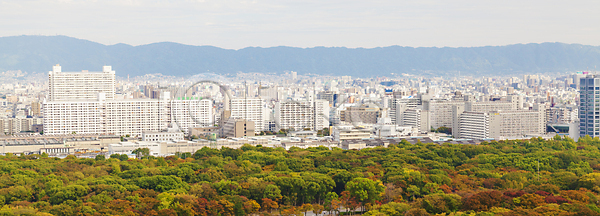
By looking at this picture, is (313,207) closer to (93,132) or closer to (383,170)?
(383,170)

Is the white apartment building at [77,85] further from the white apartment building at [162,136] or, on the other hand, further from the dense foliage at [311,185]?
the dense foliage at [311,185]

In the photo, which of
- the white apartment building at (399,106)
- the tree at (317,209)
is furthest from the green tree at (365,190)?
the white apartment building at (399,106)

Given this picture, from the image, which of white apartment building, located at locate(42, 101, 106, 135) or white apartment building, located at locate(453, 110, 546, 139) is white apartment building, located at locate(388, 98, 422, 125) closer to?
white apartment building, located at locate(453, 110, 546, 139)

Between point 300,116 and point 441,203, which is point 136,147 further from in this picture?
point 441,203

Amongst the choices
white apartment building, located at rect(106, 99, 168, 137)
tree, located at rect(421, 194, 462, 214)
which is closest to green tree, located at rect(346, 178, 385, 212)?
tree, located at rect(421, 194, 462, 214)

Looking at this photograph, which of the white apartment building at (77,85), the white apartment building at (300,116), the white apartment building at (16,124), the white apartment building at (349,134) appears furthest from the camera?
the white apartment building at (77,85)
